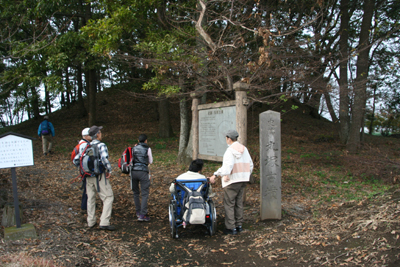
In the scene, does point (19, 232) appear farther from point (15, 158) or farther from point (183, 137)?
point (183, 137)

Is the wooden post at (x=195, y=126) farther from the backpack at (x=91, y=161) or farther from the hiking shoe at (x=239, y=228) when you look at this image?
the backpack at (x=91, y=161)

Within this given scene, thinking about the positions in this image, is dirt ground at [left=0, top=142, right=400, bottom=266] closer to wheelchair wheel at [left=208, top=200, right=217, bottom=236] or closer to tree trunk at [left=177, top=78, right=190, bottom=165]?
wheelchair wheel at [left=208, top=200, right=217, bottom=236]

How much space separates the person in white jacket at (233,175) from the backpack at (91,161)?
2.09 m

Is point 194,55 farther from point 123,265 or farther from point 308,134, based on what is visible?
point 308,134

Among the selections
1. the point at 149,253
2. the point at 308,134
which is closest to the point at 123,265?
the point at 149,253

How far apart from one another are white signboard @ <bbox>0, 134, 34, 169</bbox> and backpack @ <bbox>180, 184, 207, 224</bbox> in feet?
9.03

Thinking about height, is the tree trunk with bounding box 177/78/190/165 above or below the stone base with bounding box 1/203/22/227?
above

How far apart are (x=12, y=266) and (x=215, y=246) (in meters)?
2.80

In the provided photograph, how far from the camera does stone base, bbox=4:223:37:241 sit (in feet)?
15.0

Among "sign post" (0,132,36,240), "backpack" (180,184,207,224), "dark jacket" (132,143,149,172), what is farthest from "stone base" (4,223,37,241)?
"backpack" (180,184,207,224)

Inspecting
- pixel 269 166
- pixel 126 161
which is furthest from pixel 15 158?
pixel 269 166

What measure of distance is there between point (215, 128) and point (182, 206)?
93.5 inches

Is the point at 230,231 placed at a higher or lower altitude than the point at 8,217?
lower

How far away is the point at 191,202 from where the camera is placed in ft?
15.1
